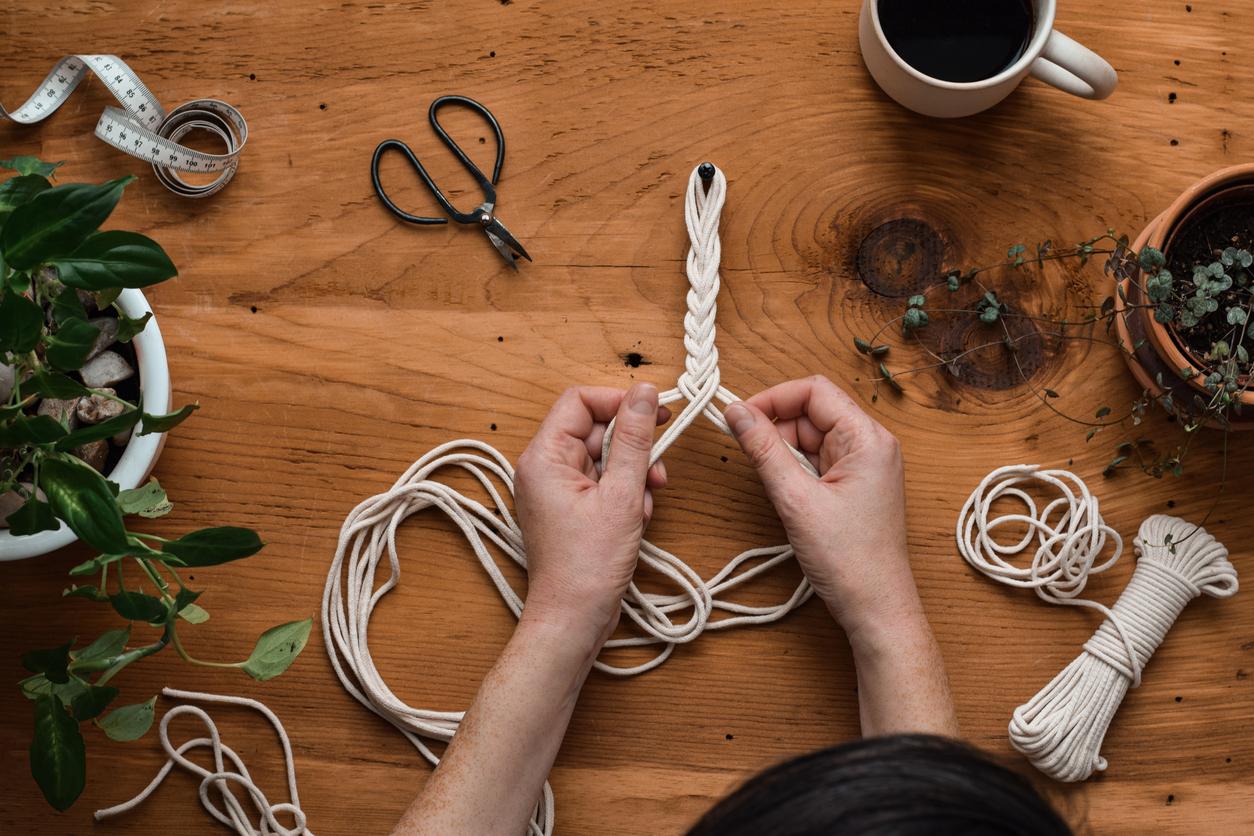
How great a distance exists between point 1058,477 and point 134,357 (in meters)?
0.91

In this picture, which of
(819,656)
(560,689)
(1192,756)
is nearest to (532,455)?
(560,689)

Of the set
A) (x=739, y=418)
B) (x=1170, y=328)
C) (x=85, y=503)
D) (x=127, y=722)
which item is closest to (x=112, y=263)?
(x=85, y=503)

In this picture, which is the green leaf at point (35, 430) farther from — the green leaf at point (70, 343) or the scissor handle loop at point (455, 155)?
the scissor handle loop at point (455, 155)

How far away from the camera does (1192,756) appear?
3.20ft

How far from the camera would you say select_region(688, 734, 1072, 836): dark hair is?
585 mm

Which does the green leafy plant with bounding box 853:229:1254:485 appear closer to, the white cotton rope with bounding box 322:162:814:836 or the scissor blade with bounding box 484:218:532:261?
the white cotton rope with bounding box 322:162:814:836

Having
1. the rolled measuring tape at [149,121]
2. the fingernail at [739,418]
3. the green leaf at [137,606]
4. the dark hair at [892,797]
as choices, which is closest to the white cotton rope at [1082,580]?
the fingernail at [739,418]

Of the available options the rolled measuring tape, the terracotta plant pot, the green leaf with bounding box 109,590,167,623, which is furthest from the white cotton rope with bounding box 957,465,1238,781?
the rolled measuring tape

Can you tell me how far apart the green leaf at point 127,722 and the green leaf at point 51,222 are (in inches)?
15.8

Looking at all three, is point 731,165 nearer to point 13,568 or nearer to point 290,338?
point 290,338

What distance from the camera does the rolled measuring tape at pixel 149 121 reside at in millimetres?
994

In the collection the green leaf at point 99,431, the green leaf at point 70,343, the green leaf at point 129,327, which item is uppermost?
the green leaf at point 70,343

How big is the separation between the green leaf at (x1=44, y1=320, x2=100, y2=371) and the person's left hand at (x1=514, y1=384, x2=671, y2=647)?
1.30 feet

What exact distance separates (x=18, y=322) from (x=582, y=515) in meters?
0.49
